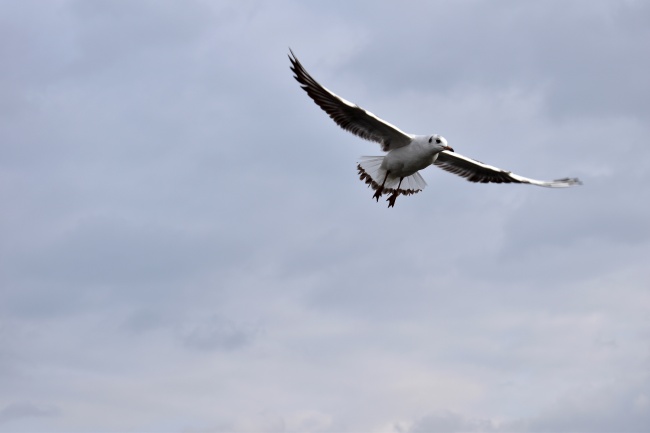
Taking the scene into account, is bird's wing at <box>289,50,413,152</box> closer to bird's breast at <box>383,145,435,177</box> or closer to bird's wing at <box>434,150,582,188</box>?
bird's breast at <box>383,145,435,177</box>

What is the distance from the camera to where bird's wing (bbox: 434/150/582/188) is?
42.7 m

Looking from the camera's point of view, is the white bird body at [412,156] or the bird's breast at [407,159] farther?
the bird's breast at [407,159]

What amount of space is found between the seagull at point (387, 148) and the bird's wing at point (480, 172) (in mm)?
37

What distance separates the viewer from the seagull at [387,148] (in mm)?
37500

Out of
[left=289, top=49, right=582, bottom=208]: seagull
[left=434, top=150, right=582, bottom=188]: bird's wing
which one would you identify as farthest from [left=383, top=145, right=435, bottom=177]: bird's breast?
[left=434, top=150, right=582, bottom=188]: bird's wing

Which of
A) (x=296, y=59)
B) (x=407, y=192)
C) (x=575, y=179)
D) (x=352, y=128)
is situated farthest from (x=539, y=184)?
(x=296, y=59)

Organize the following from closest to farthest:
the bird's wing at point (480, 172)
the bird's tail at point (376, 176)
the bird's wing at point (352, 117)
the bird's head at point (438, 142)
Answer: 1. the bird's wing at point (352, 117)
2. the bird's head at point (438, 142)
3. the bird's tail at point (376, 176)
4. the bird's wing at point (480, 172)

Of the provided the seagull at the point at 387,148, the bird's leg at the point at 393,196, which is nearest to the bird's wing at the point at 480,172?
the seagull at the point at 387,148

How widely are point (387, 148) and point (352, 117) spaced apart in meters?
2.15

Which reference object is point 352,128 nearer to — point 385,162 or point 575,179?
point 385,162

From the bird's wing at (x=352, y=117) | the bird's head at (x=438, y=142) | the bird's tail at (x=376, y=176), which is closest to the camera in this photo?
the bird's wing at (x=352, y=117)

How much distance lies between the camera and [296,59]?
36.7m

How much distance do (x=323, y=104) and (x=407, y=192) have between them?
5.23m

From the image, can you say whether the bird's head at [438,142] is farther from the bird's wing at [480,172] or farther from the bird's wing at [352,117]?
the bird's wing at [480,172]
